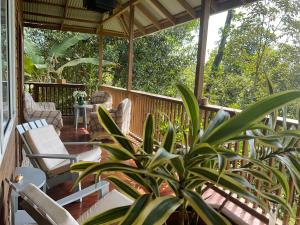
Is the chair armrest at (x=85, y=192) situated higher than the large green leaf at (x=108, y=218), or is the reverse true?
the large green leaf at (x=108, y=218)

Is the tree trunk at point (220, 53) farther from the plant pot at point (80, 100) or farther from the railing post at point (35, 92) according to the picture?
the railing post at point (35, 92)

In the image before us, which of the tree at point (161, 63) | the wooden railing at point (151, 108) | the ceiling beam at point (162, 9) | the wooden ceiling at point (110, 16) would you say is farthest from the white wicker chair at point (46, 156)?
the tree at point (161, 63)

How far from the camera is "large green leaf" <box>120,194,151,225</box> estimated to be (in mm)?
662

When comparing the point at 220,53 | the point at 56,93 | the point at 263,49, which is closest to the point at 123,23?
the point at 56,93

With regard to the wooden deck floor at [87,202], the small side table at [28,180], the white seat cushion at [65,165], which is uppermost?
the small side table at [28,180]

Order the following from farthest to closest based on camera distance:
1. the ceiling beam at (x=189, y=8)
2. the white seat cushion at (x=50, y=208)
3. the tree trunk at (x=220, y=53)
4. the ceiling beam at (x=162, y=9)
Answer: the tree trunk at (x=220, y=53), the ceiling beam at (x=162, y=9), the ceiling beam at (x=189, y=8), the white seat cushion at (x=50, y=208)

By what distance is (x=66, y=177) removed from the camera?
3.02 m

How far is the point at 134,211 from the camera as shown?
693 millimetres

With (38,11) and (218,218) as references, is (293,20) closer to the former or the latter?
(38,11)

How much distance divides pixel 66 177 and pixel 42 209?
182 centimetres

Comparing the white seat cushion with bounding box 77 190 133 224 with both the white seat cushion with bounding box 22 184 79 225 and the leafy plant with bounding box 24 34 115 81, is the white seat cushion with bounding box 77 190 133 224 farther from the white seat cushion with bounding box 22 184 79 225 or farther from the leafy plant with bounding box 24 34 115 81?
the leafy plant with bounding box 24 34 115 81

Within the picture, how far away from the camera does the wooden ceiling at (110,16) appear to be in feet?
18.3

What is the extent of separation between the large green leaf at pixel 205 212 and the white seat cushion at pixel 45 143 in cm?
262

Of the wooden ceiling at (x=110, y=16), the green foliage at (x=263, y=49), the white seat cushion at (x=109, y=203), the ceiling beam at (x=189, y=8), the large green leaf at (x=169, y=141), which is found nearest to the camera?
the large green leaf at (x=169, y=141)
